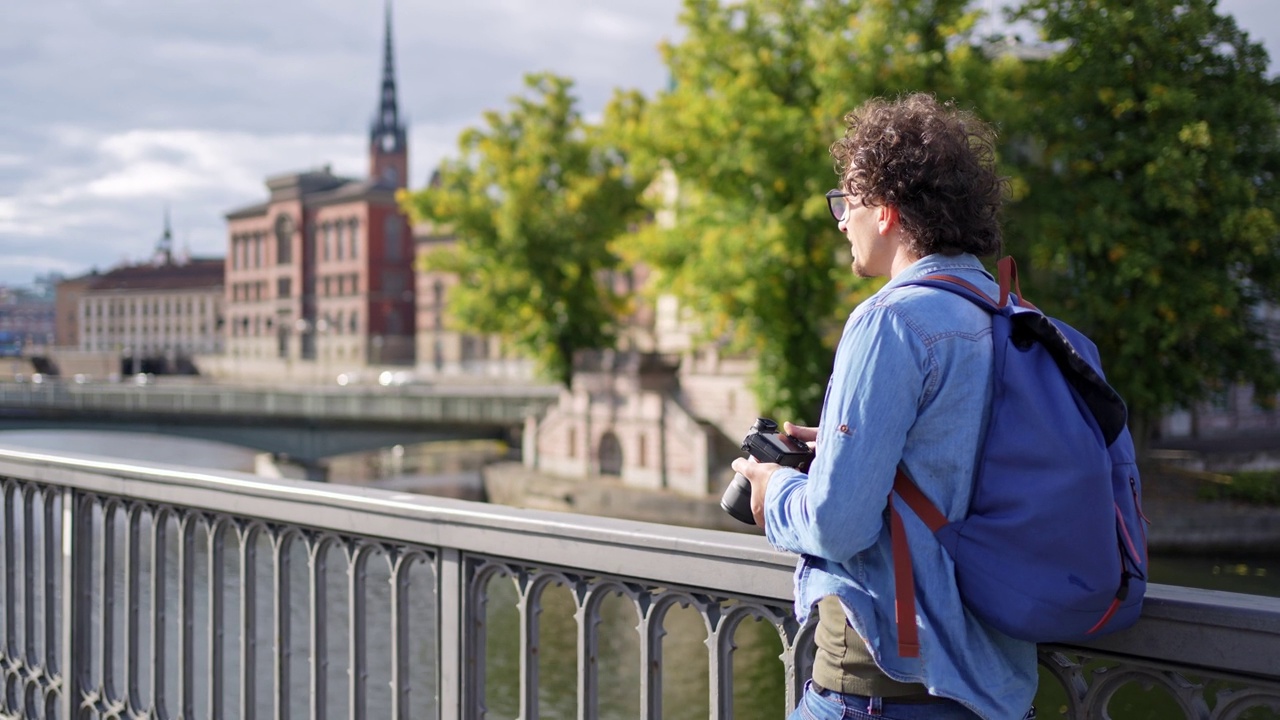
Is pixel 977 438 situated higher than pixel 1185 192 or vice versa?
pixel 1185 192

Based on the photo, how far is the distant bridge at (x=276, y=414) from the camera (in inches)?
1163

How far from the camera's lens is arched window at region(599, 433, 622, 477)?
34.5 metres

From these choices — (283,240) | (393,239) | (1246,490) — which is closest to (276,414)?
(1246,490)

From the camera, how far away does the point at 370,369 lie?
69688 mm

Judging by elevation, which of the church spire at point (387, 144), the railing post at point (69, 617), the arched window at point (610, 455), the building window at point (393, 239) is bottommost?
the arched window at point (610, 455)

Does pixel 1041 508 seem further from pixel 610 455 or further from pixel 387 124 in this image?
pixel 387 124

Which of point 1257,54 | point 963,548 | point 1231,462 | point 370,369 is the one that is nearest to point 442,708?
point 963,548

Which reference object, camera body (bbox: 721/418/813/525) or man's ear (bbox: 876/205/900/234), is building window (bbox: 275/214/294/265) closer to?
camera body (bbox: 721/418/813/525)

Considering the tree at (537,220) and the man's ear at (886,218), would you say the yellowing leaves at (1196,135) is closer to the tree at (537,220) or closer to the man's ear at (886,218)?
the tree at (537,220)

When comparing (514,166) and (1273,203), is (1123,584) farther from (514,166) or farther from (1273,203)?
(514,166)

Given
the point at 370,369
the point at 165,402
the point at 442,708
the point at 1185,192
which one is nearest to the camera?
the point at 442,708

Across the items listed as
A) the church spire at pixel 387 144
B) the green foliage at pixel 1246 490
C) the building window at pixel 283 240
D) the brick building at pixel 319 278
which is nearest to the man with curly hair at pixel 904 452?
the green foliage at pixel 1246 490

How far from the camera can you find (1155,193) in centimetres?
2045

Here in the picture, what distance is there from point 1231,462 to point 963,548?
29768 mm
